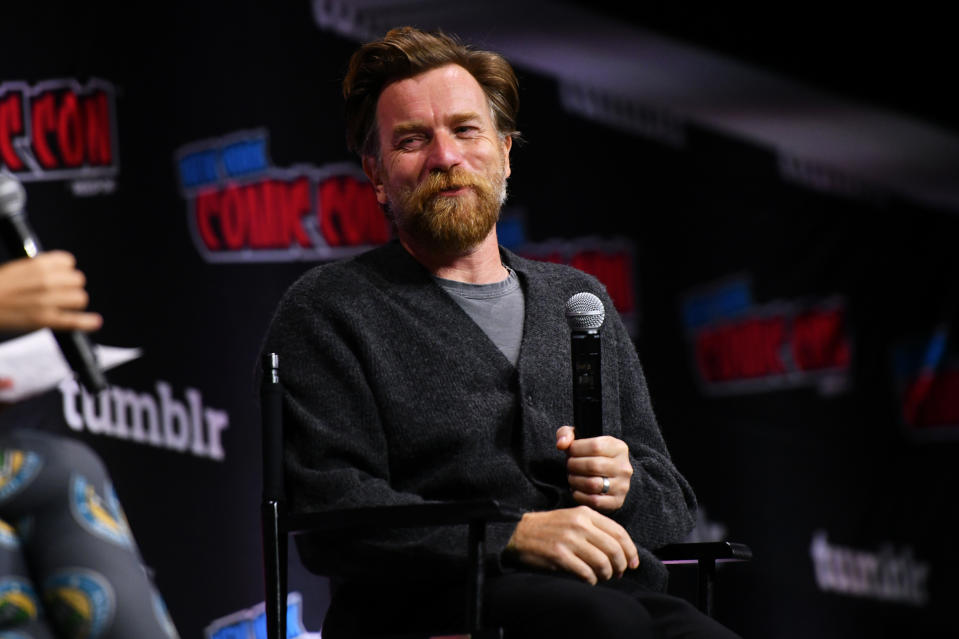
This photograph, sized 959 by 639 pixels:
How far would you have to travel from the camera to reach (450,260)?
7.41 feet

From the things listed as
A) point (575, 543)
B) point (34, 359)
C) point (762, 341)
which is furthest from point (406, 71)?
point (762, 341)

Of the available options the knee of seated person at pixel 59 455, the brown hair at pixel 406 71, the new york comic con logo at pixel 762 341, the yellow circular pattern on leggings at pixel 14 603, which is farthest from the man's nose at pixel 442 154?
the new york comic con logo at pixel 762 341

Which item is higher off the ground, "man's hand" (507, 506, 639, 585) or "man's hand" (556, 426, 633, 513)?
"man's hand" (556, 426, 633, 513)

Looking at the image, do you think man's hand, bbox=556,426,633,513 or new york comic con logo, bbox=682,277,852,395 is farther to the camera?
new york comic con logo, bbox=682,277,852,395

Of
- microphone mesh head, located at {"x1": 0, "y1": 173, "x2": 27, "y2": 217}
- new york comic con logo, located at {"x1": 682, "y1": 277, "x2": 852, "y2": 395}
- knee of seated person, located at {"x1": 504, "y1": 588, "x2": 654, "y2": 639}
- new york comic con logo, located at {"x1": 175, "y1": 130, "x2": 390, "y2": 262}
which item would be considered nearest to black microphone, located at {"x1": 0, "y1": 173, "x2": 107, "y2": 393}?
microphone mesh head, located at {"x1": 0, "y1": 173, "x2": 27, "y2": 217}

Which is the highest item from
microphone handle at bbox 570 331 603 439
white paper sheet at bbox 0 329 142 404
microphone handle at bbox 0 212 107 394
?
microphone handle at bbox 0 212 107 394

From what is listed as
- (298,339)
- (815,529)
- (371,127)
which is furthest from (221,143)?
(815,529)

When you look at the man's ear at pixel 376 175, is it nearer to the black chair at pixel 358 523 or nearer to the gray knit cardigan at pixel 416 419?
the gray knit cardigan at pixel 416 419

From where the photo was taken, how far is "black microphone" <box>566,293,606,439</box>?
1.88 meters

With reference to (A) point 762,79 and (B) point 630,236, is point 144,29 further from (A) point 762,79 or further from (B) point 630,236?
(A) point 762,79

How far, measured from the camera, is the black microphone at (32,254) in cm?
133

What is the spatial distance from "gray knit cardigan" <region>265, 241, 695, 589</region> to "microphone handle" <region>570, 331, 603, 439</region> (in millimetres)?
194

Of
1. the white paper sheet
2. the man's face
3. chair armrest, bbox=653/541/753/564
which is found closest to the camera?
chair armrest, bbox=653/541/753/564

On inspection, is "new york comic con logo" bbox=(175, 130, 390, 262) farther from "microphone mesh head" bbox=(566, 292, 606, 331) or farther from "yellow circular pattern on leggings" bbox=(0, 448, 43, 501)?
"yellow circular pattern on leggings" bbox=(0, 448, 43, 501)
